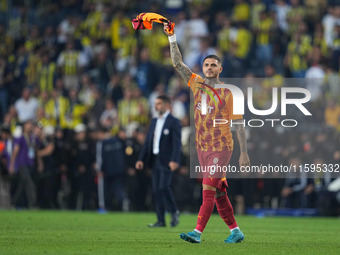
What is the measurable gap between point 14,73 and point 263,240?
1676cm

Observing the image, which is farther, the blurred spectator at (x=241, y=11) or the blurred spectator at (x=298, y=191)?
the blurred spectator at (x=241, y=11)

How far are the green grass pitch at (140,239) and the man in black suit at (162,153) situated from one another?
19.0 inches

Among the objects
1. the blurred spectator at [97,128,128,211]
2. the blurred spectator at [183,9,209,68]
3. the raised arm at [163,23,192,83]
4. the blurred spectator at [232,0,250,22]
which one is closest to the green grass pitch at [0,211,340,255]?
the raised arm at [163,23,192,83]

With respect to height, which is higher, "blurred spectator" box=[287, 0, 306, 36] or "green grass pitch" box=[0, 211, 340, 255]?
"blurred spectator" box=[287, 0, 306, 36]

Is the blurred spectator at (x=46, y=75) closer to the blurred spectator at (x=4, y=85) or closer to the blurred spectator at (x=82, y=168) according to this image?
the blurred spectator at (x=4, y=85)

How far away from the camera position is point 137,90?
77.7 feet

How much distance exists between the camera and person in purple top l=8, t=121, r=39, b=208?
21.7m

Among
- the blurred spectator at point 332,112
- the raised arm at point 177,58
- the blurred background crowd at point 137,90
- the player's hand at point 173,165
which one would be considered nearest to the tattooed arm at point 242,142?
the raised arm at point 177,58

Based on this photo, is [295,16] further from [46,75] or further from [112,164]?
[46,75]

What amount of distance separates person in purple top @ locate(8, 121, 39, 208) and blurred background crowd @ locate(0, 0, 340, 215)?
0.11ft

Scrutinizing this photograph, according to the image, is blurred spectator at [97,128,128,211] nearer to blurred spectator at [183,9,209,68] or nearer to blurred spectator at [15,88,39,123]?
blurred spectator at [15,88,39,123]

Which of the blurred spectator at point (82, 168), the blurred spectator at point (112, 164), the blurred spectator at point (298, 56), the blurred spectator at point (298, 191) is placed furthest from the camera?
the blurred spectator at point (298, 56)

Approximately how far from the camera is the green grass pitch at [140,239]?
9.29 meters

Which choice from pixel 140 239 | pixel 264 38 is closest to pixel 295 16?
pixel 264 38
